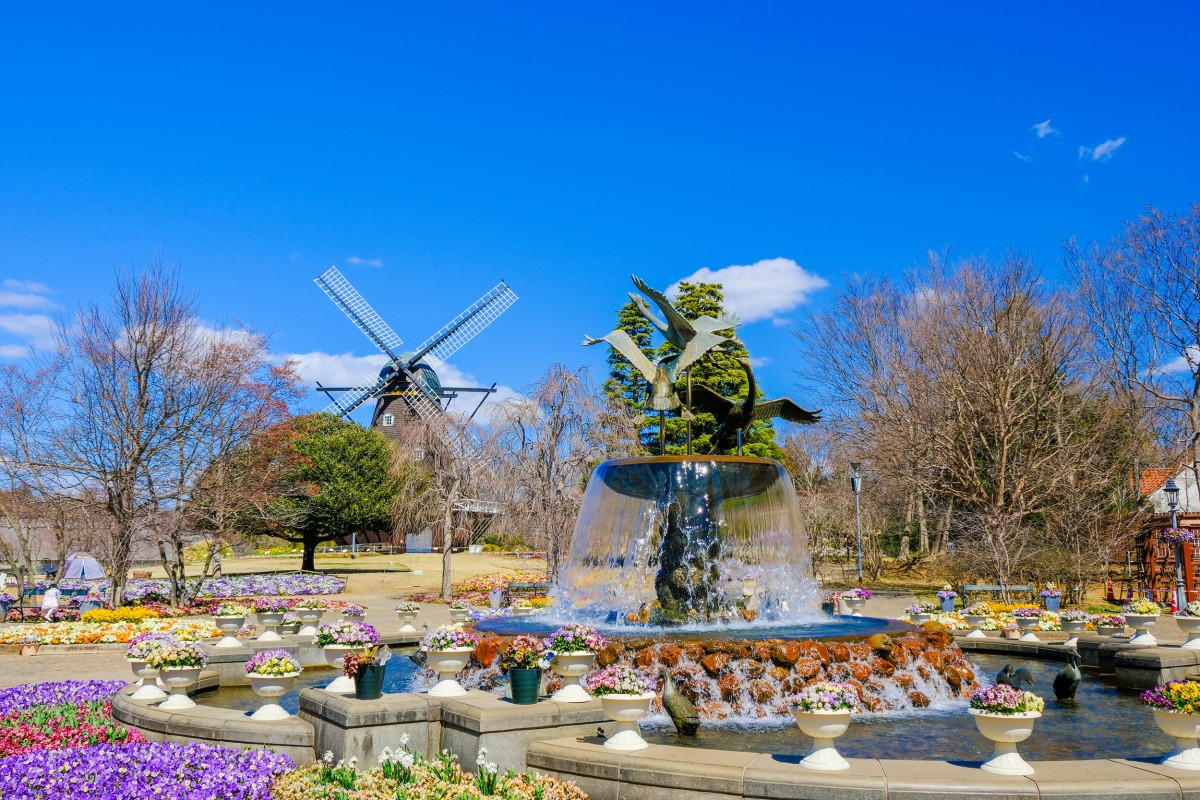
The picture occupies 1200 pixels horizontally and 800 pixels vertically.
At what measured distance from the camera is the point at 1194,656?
39.5 ft

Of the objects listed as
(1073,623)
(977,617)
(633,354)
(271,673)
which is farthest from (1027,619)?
(271,673)

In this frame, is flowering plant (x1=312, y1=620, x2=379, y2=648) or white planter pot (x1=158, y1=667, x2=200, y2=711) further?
flowering plant (x1=312, y1=620, x2=379, y2=648)

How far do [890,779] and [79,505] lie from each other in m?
28.7

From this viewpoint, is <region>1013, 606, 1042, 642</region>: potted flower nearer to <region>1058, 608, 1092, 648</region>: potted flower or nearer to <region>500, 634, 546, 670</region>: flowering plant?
<region>1058, 608, 1092, 648</region>: potted flower

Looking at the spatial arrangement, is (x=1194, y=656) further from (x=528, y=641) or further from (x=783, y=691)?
(x=528, y=641)

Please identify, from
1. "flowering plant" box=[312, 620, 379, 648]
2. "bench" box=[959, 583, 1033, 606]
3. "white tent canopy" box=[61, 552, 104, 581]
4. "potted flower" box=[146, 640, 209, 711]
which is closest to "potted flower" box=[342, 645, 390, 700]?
"potted flower" box=[146, 640, 209, 711]

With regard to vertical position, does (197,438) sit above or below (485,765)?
above

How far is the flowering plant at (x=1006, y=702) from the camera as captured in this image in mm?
6605

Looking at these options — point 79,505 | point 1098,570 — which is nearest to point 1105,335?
point 1098,570

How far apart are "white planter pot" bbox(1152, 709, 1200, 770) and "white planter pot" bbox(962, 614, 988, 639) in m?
10.0

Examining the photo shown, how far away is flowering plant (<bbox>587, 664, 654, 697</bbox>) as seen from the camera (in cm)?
752

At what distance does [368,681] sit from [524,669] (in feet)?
4.56

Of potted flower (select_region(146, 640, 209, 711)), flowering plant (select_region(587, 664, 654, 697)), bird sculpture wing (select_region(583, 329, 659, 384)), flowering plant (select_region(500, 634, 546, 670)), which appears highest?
bird sculpture wing (select_region(583, 329, 659, 384))

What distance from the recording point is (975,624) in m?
18.5
